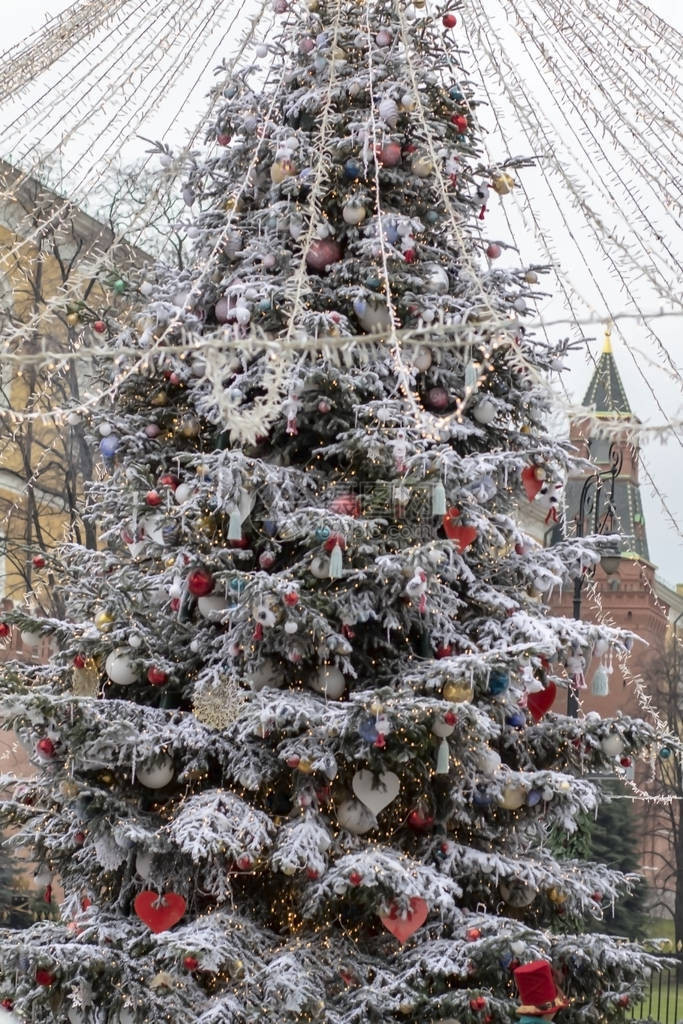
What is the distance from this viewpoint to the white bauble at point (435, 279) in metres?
5.86

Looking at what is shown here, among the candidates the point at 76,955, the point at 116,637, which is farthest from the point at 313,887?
the point at 116,637

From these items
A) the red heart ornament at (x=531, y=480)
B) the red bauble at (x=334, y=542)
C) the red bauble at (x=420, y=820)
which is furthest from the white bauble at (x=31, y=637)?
the red heart ornament at (x=531, y=480)

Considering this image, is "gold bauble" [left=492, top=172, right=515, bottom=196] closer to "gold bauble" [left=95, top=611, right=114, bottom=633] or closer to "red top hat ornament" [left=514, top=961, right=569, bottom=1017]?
"gold bauble" [left=95, top=611, right=114, bottom=633]

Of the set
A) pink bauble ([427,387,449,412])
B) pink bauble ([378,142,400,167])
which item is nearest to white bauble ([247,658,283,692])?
pink bauble ([427,387,449,412])

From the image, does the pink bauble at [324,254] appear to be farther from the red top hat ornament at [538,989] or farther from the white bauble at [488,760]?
the red top hat ornament at [538,989]

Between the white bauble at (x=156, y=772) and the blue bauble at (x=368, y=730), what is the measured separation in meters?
0.89

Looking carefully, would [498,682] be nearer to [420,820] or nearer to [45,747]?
[420,820]

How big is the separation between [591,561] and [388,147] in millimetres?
2087

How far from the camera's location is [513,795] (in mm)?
5668

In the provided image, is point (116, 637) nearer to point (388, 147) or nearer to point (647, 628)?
point (388, 147)

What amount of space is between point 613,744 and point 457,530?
1169 millimetres

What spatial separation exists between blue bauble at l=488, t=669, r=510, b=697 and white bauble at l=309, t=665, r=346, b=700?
2.07 feet

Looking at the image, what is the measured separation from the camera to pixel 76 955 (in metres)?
5.04

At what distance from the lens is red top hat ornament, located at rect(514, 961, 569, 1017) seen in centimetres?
504
